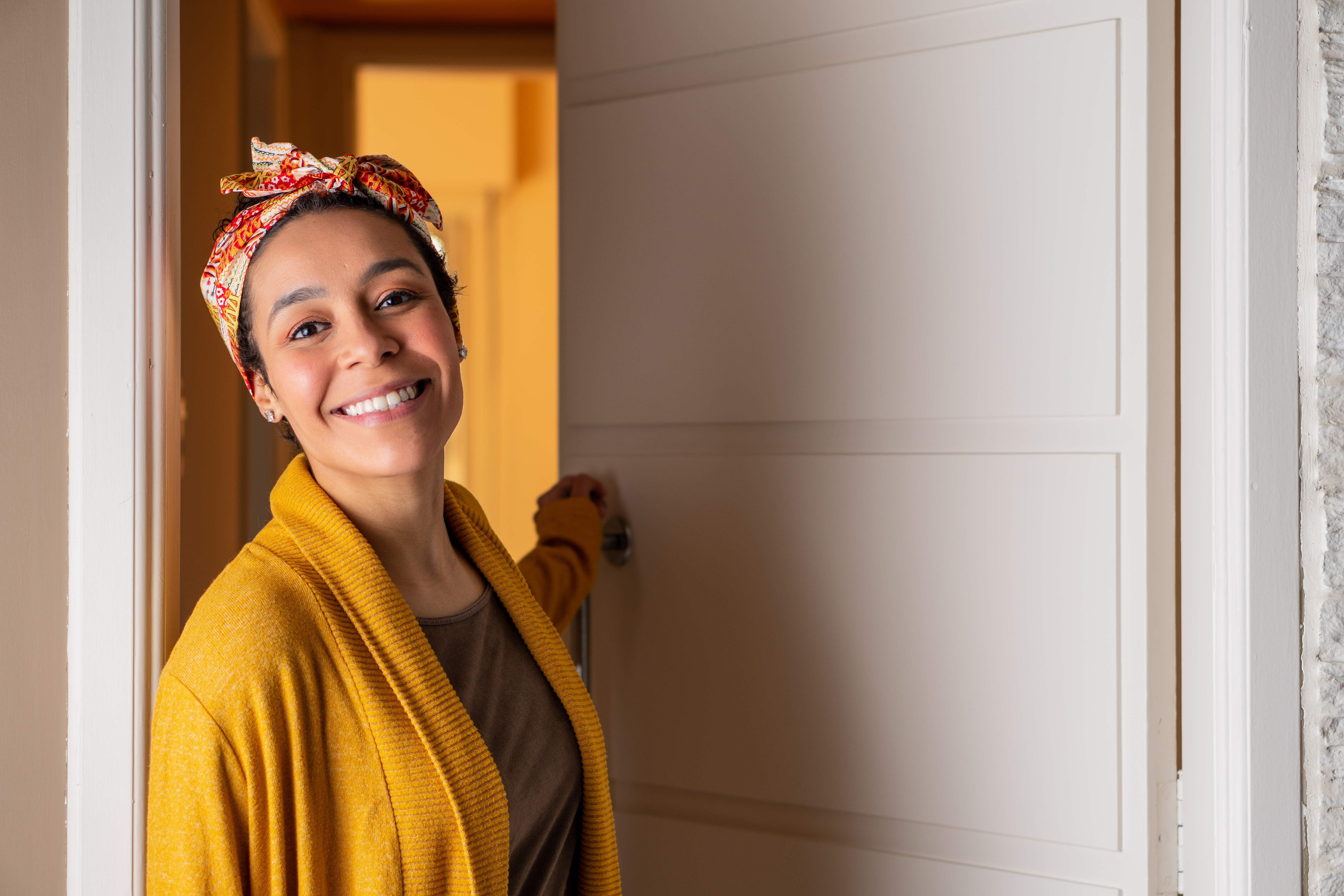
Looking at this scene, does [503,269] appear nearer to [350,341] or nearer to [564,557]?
[564,557]

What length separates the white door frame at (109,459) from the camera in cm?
90

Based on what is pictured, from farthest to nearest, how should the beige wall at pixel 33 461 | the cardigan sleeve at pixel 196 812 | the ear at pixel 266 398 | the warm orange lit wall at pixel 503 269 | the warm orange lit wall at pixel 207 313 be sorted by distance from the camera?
the warm orange lit wall at pixel 503 269
the warm orange lit wall at pixel 207 313
the ear at pixel 266 398
the beige wall at pixel 33 461
the cardigan sleeve at pixel 196 812

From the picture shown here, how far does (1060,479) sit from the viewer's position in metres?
1.19

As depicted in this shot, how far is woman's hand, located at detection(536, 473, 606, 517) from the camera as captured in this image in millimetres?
1476

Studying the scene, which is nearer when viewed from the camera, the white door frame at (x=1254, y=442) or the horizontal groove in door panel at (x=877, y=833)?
the white door frame at (x=1254, y=442)

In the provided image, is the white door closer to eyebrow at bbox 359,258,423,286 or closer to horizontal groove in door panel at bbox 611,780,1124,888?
horizontal groove in door panel at bbox 611,780,1124,888

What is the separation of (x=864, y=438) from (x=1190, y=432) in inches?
14.7

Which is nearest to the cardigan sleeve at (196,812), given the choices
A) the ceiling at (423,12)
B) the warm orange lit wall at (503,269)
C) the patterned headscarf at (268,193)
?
the patterned headscarf at (268,193)

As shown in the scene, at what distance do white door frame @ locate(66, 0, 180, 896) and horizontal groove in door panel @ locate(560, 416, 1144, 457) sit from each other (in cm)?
69

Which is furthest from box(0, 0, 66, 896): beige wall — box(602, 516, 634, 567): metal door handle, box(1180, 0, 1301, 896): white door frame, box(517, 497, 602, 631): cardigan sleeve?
box(1180, 0, 1301, 896): white door frame

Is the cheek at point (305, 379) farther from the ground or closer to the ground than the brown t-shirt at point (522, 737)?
farther from the ground

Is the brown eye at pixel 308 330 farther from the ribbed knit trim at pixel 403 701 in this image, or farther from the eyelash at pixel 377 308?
the ribbed knit trim at pixel 403 701

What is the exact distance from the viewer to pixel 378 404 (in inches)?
37.4

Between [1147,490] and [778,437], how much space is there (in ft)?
1.49
